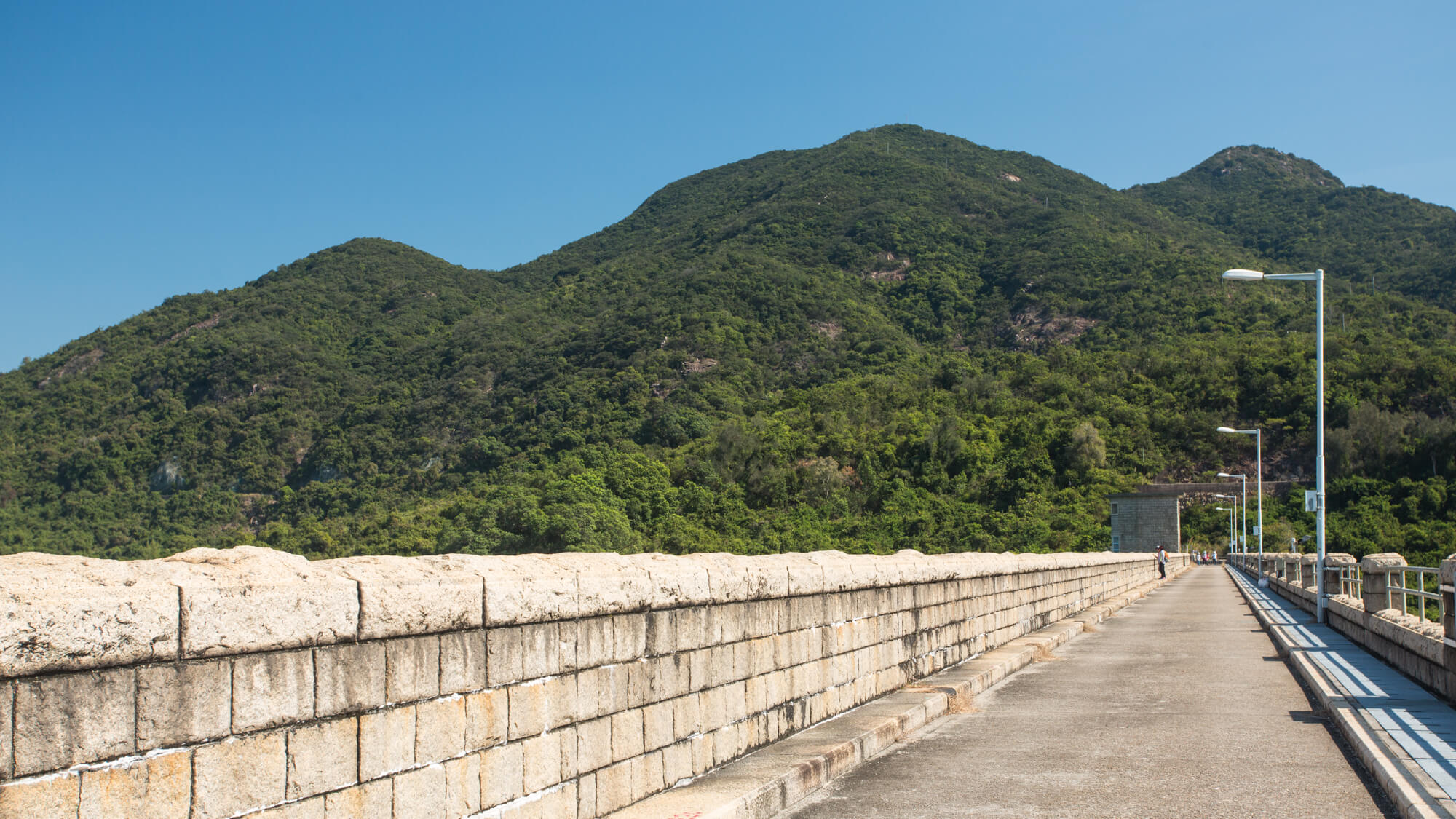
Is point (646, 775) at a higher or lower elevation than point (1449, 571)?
lower

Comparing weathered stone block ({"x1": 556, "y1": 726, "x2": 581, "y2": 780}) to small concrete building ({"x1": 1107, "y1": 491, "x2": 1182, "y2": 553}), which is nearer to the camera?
weathered stone block ({"x1": 556, "y1": 726, "x2": 581, "y2": 780})

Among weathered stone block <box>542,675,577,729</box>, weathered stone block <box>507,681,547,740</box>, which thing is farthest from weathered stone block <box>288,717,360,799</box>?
weathered stone block <box>542,675,577,729</box>

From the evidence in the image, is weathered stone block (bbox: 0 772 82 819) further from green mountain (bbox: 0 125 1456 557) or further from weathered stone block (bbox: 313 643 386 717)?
green mountain (bbox: 0 125 1456 557)

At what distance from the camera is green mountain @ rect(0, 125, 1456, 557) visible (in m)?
74.9

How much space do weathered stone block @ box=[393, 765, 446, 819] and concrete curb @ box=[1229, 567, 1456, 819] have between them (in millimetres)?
4847

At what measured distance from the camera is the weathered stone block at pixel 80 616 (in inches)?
115

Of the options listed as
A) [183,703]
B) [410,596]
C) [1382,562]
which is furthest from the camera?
[1382,562]

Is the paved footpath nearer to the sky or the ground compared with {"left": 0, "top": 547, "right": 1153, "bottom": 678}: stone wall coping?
nearer to the ground

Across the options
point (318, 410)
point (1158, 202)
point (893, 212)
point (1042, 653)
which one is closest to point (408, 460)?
point (318, 410)

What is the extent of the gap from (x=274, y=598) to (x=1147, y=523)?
7390cm

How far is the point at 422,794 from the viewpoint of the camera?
14.0 ft

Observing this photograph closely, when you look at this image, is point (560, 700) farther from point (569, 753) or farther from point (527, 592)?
point (527, 592)

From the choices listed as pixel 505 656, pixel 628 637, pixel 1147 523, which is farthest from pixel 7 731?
pixel 1147 523

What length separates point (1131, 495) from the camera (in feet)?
235
